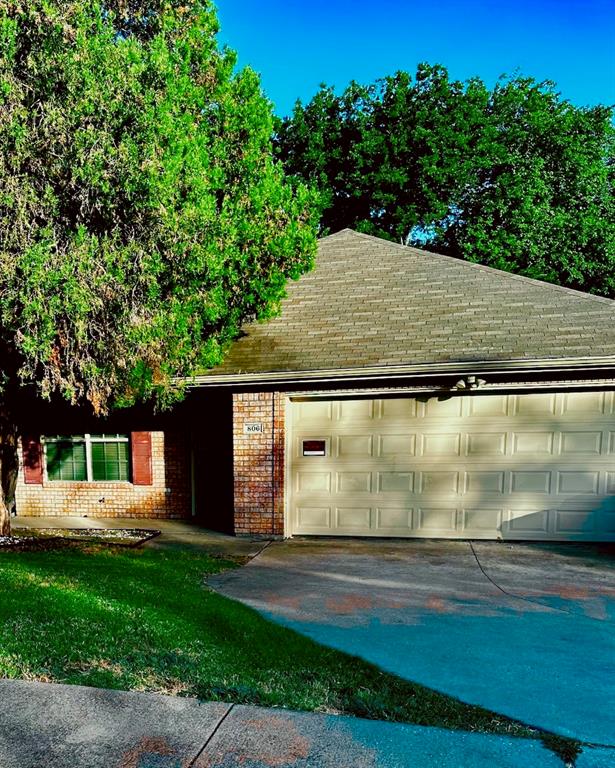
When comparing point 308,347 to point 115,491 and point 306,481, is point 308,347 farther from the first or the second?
point 115,491

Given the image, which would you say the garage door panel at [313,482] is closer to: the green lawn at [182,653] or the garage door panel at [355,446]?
the garage door panel at [355,446]

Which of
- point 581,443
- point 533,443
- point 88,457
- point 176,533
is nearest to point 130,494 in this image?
point 88,457

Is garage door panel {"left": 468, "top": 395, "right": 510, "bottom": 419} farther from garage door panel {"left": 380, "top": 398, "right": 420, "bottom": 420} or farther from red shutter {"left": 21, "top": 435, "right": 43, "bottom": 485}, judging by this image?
red shutter {"left": 21, "top": 435, "right": 43, "bottom": 485}

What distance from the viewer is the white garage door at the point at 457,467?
8336 millimetres

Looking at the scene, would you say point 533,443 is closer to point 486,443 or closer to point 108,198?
point 486,443

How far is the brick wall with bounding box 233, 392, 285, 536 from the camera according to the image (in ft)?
29.2

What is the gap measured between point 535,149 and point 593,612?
22.1 meters

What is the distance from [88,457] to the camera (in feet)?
35.2

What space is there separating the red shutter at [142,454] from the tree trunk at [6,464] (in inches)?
79.3

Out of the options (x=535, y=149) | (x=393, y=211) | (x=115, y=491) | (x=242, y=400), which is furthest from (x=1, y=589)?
(x=535, y=149)

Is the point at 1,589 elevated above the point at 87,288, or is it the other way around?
the point at 87,288

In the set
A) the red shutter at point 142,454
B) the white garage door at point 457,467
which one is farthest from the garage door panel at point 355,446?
the red shutter at point 142,454

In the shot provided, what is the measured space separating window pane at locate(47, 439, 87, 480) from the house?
2.77 metres

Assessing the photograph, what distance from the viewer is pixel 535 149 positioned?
75.1 feet
